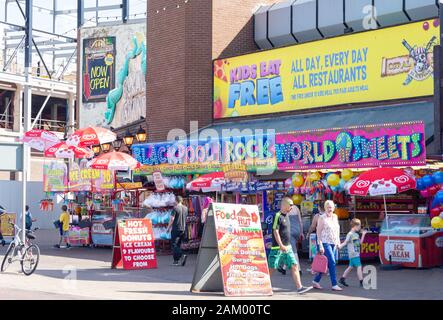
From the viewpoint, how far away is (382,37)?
882 inches

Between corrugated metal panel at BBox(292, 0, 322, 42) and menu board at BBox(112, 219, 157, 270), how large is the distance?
1025 cm

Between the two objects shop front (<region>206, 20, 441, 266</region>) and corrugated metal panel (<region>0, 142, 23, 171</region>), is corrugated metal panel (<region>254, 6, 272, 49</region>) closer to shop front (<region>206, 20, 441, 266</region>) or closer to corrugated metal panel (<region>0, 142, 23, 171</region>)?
shop front (<region>206, 20, 441, 266</region>)

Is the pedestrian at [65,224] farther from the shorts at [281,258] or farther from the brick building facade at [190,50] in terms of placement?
the shorts at [281,258]

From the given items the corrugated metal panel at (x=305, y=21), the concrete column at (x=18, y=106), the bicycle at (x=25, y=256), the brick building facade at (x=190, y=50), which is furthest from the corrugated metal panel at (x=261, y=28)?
the concrete column at (x=18, y=106)

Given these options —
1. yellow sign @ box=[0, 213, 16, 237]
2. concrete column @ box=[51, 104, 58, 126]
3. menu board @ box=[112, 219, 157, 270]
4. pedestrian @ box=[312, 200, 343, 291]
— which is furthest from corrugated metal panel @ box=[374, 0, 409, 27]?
concrete column @ box=[51, 104, 58, 126]

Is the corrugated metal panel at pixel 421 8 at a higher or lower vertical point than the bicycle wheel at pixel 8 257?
higher

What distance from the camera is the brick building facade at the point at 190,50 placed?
27.9 meters

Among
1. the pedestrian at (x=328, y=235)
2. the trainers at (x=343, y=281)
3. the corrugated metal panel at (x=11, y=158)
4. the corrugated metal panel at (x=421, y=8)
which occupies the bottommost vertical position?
the trainers at (x=343, y=281)

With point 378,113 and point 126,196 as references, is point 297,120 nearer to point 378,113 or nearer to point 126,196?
point 378,113

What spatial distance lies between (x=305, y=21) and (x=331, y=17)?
1140mm

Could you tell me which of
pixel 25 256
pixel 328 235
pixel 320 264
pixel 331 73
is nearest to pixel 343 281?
pixel 320 264

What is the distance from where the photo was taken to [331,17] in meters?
26.4

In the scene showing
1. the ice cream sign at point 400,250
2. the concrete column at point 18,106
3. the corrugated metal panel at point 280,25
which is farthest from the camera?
the concrete column at point 18,106

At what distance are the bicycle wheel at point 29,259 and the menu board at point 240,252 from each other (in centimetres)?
552
